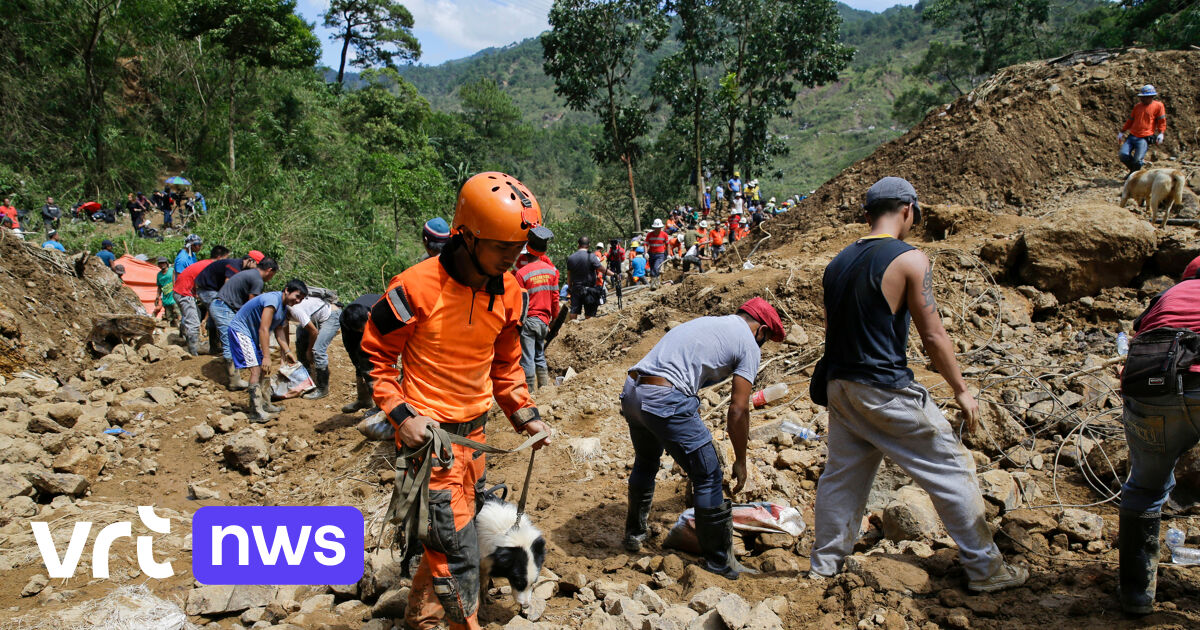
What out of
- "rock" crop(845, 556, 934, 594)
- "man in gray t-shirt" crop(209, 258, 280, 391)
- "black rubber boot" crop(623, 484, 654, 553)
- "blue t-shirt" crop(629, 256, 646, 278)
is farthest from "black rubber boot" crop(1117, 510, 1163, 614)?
"blue t-shirt" crop(629, 256, 646, 278)

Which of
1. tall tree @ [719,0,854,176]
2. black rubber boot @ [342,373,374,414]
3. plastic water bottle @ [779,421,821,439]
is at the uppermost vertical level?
tall tree @ [719,0,854,176]

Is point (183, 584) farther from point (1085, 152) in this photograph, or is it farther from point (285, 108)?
point (285, 108)

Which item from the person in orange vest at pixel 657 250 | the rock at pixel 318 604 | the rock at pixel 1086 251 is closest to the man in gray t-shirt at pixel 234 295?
the rock at pixel 318 604

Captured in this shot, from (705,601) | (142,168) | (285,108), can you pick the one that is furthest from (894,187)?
(285,108)

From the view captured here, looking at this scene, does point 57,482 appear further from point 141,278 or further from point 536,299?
point 141,278

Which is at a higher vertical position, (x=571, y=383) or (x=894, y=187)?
(x=894, y=187)

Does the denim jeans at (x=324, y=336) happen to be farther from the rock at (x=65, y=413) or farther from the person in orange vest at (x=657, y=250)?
the person in orange vest at (x=657, y=250)

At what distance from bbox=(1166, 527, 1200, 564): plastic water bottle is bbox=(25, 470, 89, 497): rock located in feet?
22.5

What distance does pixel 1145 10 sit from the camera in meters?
23.3

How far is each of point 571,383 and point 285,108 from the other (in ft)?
82.8

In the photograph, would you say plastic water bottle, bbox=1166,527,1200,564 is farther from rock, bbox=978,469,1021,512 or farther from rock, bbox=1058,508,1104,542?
rock, bbox=978,469,1021,512

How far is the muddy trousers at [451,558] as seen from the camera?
2.64m

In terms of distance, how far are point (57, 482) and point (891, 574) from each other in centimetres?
573

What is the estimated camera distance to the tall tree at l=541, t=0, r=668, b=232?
21719 millimetres
